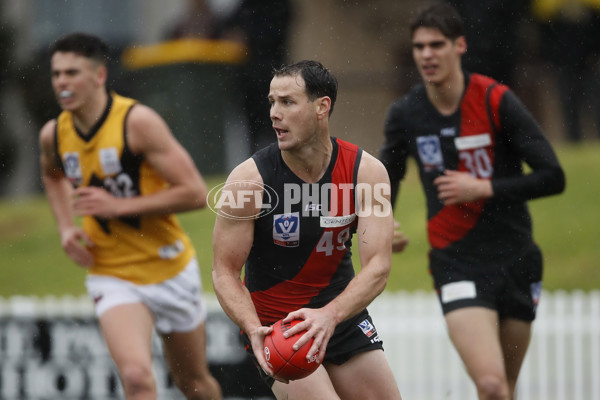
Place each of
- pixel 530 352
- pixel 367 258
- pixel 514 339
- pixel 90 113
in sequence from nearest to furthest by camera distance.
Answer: pixel 367 258 < pixel 514 339 < pixel 90 113 < pixel 530 352

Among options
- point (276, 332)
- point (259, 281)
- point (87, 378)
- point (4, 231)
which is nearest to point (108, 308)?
point (259, 281)

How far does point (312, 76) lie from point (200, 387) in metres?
2.61

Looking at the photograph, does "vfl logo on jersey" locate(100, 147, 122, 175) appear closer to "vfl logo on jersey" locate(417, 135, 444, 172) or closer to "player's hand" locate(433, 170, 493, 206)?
"vfl logo on jersey" locate(417, 135, 444, 172)

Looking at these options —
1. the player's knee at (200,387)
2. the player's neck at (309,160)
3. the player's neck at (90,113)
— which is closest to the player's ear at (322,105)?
the player's neck at (309,160)

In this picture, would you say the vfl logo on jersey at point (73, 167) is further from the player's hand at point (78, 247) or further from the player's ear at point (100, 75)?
the player's ear at point (100, 75)

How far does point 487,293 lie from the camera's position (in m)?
5.50

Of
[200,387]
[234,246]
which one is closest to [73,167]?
[200,387]

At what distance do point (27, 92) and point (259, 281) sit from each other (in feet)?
44.1

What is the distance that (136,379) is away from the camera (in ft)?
17.2

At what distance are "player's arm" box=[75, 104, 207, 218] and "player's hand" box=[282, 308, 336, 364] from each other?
1957mm

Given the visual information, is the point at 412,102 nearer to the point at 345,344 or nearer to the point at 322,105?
the point at 322,105

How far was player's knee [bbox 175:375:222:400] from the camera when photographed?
5988 mm

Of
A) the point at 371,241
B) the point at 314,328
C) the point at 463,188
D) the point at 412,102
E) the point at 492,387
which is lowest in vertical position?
the point at 492,387

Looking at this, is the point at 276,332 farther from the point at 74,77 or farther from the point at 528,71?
the point at 528,71
